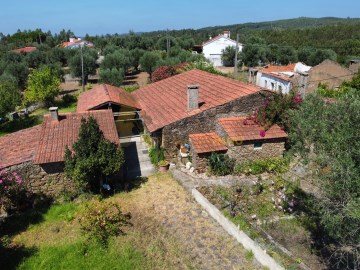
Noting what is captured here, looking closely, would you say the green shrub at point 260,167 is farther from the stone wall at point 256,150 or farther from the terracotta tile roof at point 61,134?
the terracotta tile roof at point 61,134

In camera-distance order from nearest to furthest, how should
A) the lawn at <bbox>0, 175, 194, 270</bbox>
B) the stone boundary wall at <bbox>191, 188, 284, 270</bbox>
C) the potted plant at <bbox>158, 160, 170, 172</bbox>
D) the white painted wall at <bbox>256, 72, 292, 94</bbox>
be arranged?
the stone boundary wall at <bbox>191, 188, 284, 270</bbox> < the lawn at <bbox>0, 175, 194, 270</bbox> < the potted plant at <bbox>158, 160, 170, 172</bbox> < the white painted wall at <bbox>256, 72, 292, 94</bbox>

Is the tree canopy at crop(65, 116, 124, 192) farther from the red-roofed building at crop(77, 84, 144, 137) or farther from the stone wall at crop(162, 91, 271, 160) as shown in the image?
the red-roofed building at crop(77, 84, 144, 137)

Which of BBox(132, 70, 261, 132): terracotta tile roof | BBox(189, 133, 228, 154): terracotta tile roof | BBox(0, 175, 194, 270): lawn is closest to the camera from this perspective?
BBox(0, 175, 194, 270): lawn

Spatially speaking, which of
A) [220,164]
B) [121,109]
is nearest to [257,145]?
[220,164]

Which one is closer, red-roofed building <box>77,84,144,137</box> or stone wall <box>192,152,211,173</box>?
stone wall <box>192,152,211,173</box>

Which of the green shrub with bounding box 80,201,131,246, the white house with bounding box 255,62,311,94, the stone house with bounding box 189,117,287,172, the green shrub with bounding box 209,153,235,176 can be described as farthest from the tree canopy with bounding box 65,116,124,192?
the white house with bounding box 255,62,311,94

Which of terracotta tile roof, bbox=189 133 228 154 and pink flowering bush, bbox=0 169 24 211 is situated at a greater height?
terracotta tile roof, bbox=189 133 228 154

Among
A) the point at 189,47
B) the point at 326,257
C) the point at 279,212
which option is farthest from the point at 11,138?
the point at 189,47

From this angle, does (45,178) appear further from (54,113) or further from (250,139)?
(250,139)
